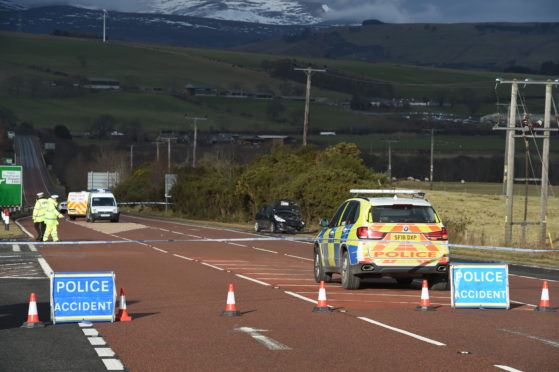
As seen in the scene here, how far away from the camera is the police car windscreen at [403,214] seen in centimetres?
2081

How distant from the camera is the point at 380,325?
15.6 metres

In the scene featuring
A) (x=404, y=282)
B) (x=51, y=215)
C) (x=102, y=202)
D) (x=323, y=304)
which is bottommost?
(x=102, y=202)

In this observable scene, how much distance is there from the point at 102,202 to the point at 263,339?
183ft

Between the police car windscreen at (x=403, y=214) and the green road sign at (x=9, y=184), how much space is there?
44.9 m

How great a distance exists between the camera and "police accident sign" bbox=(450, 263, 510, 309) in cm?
1770

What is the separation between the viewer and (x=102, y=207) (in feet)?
223

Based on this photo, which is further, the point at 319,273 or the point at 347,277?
the point at 319,273

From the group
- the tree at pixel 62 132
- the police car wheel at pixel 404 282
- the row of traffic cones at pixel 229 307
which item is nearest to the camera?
the row of traffic cones at pixel 229 307

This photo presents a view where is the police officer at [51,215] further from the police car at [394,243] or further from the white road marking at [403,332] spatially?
the white road marking at [403,332]

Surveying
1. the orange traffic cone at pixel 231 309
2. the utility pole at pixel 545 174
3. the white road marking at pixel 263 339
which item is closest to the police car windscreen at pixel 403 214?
the orange traffic cone at pixel 231 309

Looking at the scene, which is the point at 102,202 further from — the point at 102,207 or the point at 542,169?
the point at 542,169

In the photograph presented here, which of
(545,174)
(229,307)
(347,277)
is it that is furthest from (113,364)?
(545,174)

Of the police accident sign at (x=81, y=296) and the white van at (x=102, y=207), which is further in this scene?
the white van at (x=102, y=207)

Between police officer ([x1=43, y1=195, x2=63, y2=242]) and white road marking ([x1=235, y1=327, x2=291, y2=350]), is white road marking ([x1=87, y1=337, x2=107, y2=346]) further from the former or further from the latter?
police officer ([x1=43, y1=195, x2=63, y2=242])
